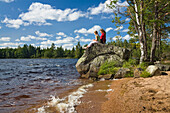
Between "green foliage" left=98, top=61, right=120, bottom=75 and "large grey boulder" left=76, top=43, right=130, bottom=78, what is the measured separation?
0.49 meters

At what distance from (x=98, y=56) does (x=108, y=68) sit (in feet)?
7.20

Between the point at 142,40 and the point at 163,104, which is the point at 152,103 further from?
the point at 142,40

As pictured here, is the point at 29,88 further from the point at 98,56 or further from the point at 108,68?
the point at 98,56

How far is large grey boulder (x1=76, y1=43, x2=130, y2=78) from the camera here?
10.8m

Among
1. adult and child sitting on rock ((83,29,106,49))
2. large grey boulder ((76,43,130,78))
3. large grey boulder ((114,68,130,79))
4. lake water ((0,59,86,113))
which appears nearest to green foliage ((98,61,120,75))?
large grey boulder ((76,43,130,78))

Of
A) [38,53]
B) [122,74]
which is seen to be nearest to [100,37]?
[122,74]

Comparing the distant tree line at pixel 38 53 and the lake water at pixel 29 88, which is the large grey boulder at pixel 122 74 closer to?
the lake water at pixel 29 88

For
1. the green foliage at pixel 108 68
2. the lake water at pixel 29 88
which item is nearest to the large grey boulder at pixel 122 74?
the green foliage at pixel 108 68

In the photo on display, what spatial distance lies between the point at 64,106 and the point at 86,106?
73 centimetres

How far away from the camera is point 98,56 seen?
37.2 feet

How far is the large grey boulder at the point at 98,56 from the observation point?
10781 millimetres

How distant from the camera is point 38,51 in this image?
128 meters

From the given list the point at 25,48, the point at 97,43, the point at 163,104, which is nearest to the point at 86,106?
the point at 163,104

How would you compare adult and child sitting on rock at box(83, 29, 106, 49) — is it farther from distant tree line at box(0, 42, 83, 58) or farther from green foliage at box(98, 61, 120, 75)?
distant tree line at box(0, 42, 83, 58)
